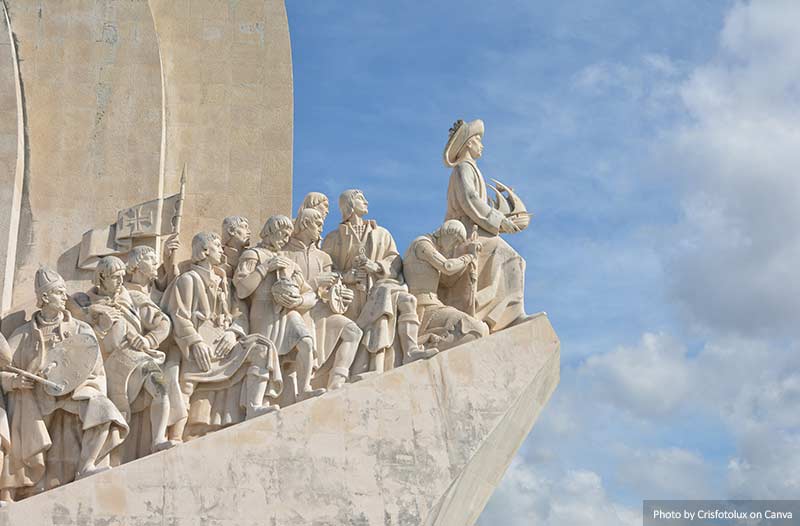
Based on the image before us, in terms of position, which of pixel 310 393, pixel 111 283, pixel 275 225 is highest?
pixel 275 225

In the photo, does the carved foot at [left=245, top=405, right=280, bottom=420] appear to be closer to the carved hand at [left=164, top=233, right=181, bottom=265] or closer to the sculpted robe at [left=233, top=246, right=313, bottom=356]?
the sculpted robe at [left=233, top=246, right=313, bottom=356]

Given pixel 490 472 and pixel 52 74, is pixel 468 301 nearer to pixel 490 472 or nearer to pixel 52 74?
pixel 490 472

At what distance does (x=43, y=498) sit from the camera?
1065 centimetres

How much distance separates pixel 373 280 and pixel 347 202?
681 mm

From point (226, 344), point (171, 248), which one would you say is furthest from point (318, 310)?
point (171, 248)

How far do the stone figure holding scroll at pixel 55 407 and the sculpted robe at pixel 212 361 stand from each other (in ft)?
1.82

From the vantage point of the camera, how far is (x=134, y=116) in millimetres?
12898

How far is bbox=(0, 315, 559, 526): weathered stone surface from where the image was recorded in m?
10.8

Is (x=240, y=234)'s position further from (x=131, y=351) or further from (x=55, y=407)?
(x=55, y=407)

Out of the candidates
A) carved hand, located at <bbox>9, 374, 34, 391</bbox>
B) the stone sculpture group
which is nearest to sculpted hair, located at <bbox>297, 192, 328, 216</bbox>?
the stone sculpture group

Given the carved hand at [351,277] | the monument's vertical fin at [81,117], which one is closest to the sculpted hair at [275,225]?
the carved hand at [351,277]

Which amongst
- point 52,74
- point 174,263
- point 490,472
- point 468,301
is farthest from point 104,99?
point 490,472

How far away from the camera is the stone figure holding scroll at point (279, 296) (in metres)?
11.6

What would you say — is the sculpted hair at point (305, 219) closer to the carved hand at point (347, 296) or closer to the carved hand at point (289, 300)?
the carved hand at point (347, 296)
